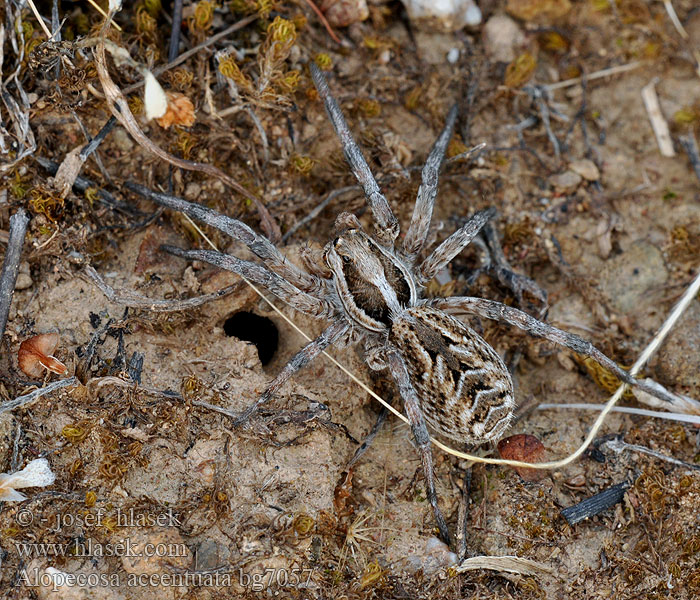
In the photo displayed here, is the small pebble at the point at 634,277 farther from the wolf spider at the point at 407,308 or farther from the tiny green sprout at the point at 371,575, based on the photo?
the tiny green sprout at the point at 371,575

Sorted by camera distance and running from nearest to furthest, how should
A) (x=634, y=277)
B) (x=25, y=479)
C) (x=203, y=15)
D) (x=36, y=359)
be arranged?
1. (x=25, y=479)
2. (x=36, y=359)
3. (x=203, y=15)
4. (x=634, y=277)

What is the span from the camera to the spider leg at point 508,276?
12.3 ft

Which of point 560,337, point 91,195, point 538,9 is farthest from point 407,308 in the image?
point 538,9

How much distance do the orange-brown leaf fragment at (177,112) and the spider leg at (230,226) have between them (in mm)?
408

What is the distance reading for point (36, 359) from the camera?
3105mm

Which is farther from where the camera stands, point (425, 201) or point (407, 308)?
point (425, 201)

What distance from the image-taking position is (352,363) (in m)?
3.65

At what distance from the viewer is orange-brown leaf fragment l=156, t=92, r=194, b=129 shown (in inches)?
137

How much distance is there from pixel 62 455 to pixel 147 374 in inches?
21.9

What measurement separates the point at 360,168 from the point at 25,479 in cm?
242

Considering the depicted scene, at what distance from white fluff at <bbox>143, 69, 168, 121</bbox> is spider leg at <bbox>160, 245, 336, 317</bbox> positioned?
2.49ft

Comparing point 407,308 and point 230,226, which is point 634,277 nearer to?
point 407,308

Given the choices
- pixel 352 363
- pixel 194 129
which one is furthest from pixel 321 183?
pixel 352 363

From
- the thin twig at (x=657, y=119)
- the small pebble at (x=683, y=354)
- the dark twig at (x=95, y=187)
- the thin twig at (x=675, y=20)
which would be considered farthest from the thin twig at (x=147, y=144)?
the thin twig at (x=675, y=20)
